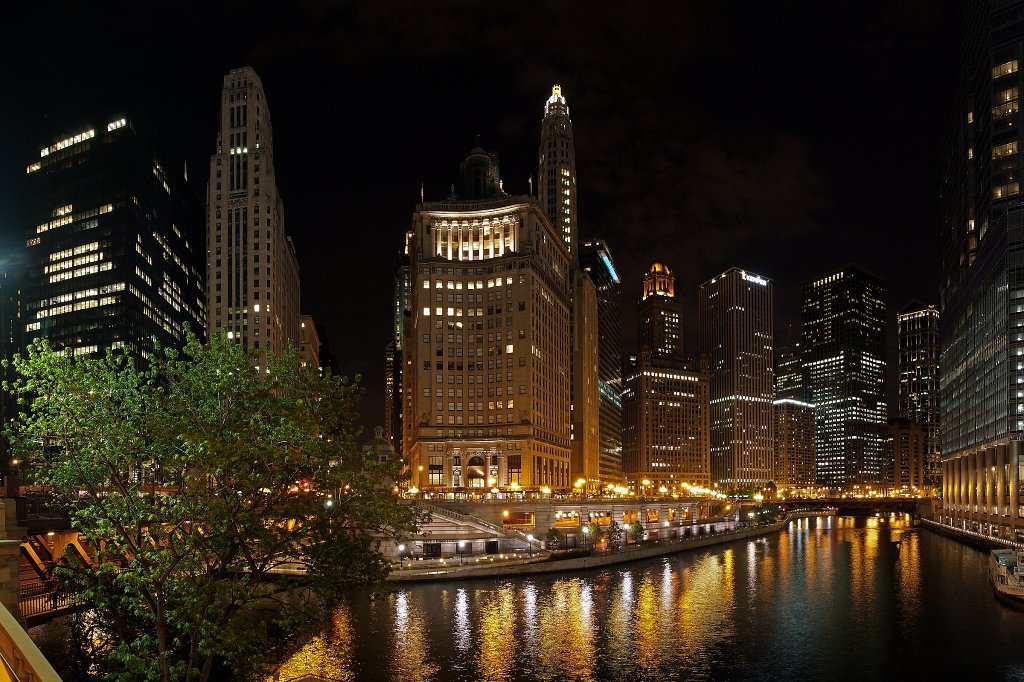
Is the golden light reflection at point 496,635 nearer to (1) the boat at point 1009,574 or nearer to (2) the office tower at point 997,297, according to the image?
(1) the boat at point 1009,574

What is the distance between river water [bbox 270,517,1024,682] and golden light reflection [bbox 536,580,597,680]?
0.15 meters

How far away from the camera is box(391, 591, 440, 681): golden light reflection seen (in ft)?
191

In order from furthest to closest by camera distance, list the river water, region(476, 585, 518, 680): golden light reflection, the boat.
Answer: the boat
the river water
region(476, 585, 518, 680): golden light reflection

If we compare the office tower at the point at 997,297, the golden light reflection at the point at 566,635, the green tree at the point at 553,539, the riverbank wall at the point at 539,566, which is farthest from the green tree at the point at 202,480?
the office tower at the point at 997,297

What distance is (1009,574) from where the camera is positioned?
89062 millimetres

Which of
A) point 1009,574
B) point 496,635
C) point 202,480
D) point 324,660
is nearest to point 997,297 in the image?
point 1009,574

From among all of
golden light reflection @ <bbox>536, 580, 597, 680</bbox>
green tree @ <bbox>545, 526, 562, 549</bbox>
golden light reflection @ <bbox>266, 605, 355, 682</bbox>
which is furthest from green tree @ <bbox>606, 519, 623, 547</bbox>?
golden light reflection @ <bbox>266, 605, 355, 682</bbox>

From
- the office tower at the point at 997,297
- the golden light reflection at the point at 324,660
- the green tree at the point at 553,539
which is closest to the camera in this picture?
the golden light reflection at the point at 324,660

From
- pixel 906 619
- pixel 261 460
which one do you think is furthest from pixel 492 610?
pixel 261 460

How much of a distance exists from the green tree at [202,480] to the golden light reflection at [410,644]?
26.1 metres

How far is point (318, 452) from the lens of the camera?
107 ft

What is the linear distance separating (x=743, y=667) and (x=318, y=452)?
4211 cm

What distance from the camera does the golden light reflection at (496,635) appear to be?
59562mm

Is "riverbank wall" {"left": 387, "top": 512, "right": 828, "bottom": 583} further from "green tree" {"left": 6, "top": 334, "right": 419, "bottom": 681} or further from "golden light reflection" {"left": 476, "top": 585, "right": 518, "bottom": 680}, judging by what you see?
"green tree" {"left": 6, "top": 334, "right": 419, "bottom": 681}
